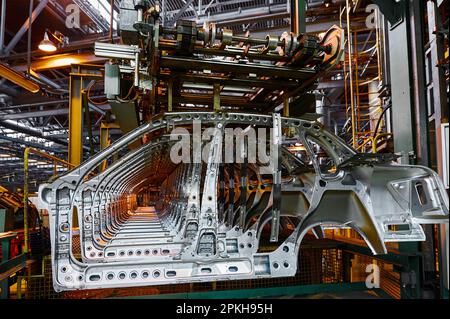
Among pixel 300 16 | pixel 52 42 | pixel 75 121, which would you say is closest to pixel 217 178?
pixel 300 16

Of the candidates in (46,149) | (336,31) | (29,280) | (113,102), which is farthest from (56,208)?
(46,149)

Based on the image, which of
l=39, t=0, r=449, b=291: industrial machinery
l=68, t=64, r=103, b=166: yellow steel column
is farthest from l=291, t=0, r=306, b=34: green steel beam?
l=68, t=64, r=103, b=166: yellow steel column

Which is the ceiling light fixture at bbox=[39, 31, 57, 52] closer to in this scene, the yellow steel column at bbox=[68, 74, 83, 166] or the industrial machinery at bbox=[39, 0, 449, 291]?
the yellow steel column at bbox=[68, 74, 83, 166]

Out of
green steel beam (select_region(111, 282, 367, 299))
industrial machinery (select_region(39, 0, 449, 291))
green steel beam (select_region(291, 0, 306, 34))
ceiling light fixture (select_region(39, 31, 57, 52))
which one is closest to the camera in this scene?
industrial machinery (select_region(39, 0, 449, 291))

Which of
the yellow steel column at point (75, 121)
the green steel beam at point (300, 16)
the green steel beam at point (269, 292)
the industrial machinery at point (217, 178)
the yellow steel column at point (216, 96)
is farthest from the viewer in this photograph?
the yellow steel column at point (75, 121)

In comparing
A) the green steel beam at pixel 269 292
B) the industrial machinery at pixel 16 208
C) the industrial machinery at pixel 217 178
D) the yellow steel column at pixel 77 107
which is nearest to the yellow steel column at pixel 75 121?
the yellow steel column at pixel 77 107

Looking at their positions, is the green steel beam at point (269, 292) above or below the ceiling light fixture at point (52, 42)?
below

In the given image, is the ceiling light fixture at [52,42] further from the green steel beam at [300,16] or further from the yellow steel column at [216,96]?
the green steel beam at [300,16]

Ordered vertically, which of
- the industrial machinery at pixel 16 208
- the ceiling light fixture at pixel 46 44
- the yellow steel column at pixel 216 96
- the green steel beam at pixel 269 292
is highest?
the ceiling light fixture at pixel 46 44

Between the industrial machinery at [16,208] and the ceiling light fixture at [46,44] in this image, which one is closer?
the ceiling light fixture at [46,44]

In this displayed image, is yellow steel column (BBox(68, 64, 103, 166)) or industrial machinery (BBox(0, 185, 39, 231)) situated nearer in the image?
yellow steel column (BBox(68, 64, 103, 166))

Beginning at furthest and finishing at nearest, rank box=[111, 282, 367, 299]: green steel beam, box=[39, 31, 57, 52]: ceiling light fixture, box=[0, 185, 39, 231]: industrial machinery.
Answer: box=[0, 185, 39, 231]: industrial machinery → box=[39, 31, 57, 52]: ceiling light fixture → box=[111, 282, 367, 299]: green steel beam

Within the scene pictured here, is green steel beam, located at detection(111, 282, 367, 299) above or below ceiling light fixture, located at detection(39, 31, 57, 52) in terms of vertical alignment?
below

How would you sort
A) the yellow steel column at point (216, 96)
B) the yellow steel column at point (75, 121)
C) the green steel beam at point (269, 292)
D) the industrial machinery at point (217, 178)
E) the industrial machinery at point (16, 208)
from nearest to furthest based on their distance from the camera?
the industrial machinery at point (217, 178), the yellow steel column at point (216, 96), the green steel beam at point (269, 292), the yellow steel column at point (75, 121), the industrial machinery at point (16, 208)
